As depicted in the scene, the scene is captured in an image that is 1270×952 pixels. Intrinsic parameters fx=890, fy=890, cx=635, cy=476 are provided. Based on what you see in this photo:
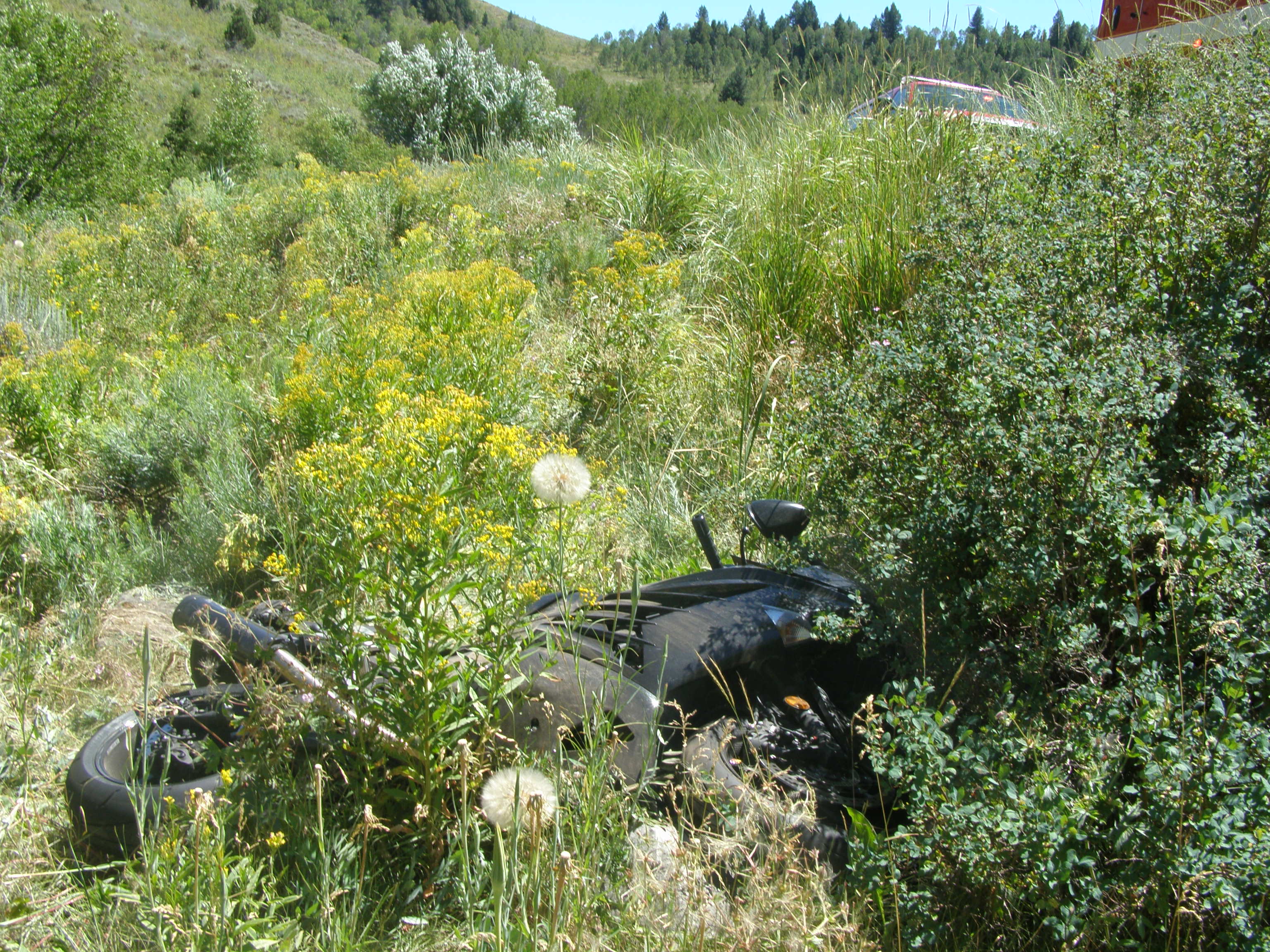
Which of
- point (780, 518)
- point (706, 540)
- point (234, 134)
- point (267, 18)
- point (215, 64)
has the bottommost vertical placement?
point (706, 540)

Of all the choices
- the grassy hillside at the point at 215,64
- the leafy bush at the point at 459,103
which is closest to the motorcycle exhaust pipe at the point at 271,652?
the leafy bush at the point at 459,103

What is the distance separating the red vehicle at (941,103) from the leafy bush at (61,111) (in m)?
11.4

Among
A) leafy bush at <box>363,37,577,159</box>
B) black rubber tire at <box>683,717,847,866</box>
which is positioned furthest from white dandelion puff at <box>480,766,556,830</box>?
leafy bush at <box>363,37,577,159</box>

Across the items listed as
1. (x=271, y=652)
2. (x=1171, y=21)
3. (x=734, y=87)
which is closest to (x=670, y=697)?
(x=271, y=652)

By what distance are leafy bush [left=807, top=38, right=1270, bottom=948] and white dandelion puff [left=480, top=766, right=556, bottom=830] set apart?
Result: 711 millimetres

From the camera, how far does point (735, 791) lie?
7.02ft

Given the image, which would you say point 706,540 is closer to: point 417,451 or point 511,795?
point 417,451

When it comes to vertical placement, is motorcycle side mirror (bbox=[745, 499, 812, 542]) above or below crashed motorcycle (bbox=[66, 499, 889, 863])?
above

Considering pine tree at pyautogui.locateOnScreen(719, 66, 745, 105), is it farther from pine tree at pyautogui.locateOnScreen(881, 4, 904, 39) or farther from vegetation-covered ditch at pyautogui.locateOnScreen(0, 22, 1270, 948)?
vegetation-covered ditch at pyautogui.locateOnScreen(0, 22, 1270, 948)

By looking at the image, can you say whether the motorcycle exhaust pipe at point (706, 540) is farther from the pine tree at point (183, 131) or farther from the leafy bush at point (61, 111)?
the pine tree at point (183, 131)

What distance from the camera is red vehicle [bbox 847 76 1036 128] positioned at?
6.48 m

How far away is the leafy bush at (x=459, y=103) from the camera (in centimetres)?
1441

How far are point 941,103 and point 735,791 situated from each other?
6.06 meters

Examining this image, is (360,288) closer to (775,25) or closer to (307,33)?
(775,25)
